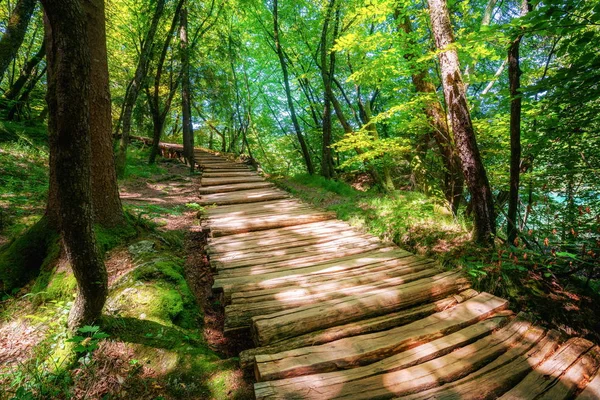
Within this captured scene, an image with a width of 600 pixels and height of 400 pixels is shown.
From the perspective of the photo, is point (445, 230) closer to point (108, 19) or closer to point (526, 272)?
point (526, 272)

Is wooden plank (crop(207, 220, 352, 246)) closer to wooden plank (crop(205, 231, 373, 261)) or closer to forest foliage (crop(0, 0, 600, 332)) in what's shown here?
wooden plank (crop(205, 231, 373, 261))

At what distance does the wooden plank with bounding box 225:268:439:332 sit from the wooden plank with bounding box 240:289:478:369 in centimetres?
37

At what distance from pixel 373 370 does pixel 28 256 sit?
426 centimetres

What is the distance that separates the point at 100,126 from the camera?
3.89 meters

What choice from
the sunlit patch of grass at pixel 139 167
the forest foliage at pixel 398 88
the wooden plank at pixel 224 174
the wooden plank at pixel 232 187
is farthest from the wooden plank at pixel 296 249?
the sunlit patch of grass at pixel 139 167

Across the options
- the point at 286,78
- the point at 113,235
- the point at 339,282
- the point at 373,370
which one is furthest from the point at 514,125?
the point at 286,78

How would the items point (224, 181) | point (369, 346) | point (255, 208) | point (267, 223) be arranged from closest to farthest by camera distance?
point (369, 346) < point (267, 223) < point (255, 208) < point (224, 181)

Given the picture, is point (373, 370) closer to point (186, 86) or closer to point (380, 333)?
point (380, 333)

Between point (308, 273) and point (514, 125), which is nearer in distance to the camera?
point (308, 273)

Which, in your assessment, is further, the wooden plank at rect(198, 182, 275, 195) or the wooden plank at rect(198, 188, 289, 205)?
the wooden plank at rect(198, 182, 275, 195)

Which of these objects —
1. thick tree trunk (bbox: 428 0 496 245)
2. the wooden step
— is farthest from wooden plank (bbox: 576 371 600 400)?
the wooden step

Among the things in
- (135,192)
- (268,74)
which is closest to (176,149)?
(268,74)

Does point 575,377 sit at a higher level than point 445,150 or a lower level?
lower

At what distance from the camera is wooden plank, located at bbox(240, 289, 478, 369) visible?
7.91 feet
